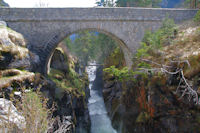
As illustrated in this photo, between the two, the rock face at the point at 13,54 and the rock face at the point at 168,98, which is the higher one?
the rock face at the point at 13,54

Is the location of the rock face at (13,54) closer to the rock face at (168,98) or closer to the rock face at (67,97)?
the rock face at (67,97)

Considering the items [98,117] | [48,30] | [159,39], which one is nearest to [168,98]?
[159,39]

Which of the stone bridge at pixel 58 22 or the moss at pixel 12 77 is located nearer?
the moss at pixel 12 77

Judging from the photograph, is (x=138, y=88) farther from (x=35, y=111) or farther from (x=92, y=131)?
(x=35, y=111)

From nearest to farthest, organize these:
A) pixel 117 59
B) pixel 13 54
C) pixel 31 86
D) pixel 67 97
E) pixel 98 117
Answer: pixel 31 86
pixel 13 54
pixel 67 97
pixel 98 117
pixel 117 59

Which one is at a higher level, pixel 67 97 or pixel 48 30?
pixel 48 30

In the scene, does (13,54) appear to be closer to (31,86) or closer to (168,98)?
(31,86)

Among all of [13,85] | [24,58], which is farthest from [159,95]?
[24,58]

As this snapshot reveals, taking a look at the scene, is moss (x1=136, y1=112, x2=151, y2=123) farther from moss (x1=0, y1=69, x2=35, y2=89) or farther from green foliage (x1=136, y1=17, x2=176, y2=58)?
moss (x1=0, y1=69, x2=35, y2=89)

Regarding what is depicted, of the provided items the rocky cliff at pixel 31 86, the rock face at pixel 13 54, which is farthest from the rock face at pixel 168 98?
the rock face at pixel 13 54

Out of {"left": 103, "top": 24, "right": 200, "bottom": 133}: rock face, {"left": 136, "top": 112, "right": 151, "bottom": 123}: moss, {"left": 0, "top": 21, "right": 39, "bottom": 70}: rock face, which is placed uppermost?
{"left": 0, "top": 21, "right": 39, "bottom": 70}: rock face

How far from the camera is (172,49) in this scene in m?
8.03

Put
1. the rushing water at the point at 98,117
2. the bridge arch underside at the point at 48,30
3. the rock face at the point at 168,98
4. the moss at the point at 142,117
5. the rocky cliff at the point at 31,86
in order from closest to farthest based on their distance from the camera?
the rock face at the point at 168,98
the rocky cliff at the point at 31,86
the moss at the point at 142,117
the bridge arch underside at the point at 48,30
the rushing water at the point at 98,117

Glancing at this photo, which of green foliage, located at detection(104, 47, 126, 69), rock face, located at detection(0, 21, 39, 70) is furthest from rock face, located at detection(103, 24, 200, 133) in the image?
rock face, located at detection(0, 21, 39, 70)
